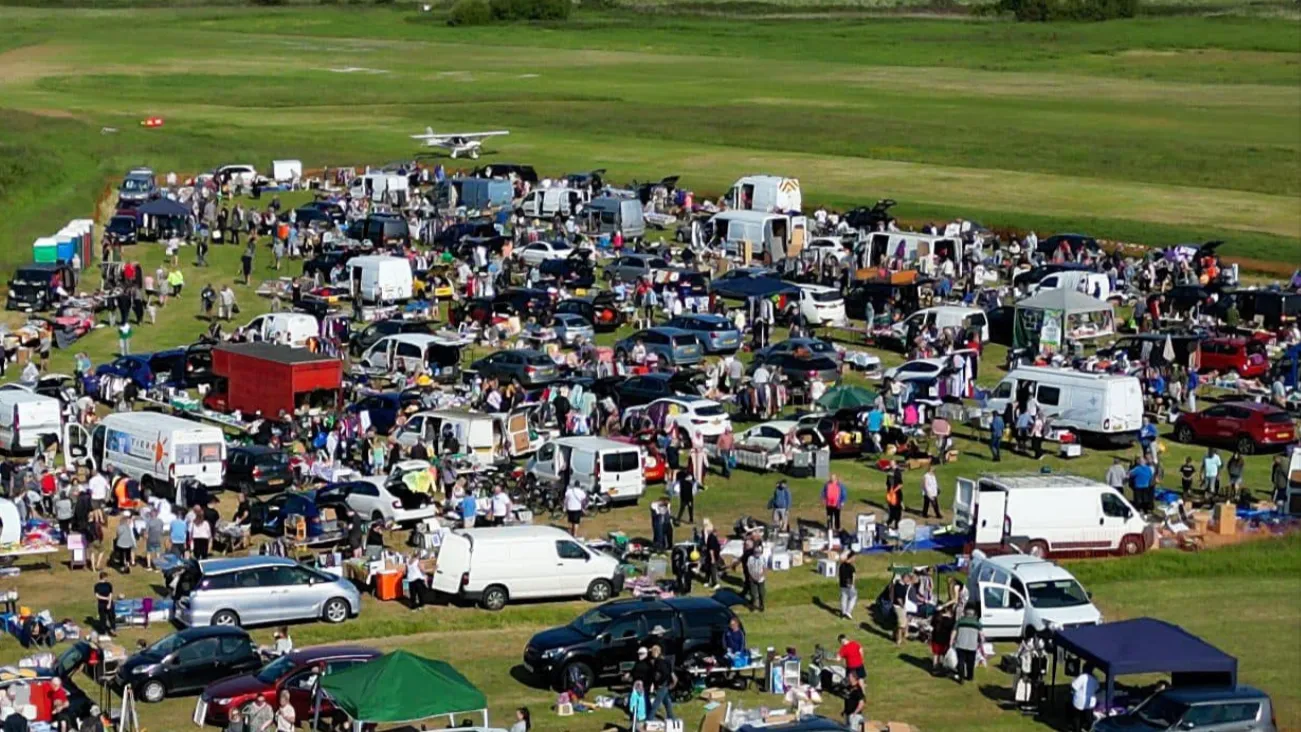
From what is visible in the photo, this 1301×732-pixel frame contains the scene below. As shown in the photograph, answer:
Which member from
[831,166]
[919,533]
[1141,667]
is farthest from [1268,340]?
[831,166]

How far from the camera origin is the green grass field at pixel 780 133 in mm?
34375

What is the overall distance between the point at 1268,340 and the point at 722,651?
3164cm

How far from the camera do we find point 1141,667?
2838 cm

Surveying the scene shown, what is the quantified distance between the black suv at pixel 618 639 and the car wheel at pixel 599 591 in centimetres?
382

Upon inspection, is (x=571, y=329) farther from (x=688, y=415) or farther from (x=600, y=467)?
(x=600, y=467)

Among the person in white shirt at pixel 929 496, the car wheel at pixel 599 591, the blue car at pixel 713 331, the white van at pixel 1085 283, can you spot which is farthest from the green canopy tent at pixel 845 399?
the white van at pixel 1085 283

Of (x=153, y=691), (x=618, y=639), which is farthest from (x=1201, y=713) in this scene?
(x=153, y=691)

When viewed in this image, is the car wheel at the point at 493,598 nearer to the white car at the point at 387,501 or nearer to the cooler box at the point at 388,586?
the cooler box at the point at 388,586

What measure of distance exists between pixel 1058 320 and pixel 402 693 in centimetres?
3440

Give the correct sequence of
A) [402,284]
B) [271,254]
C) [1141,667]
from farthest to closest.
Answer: [271,254], [402,284], [1141,667]

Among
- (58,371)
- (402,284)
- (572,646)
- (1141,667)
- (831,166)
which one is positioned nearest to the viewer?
(1141,667)

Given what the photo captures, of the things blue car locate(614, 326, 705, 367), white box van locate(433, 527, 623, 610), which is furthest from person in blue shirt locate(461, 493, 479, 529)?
blue car locate(614, 326, 705, 367)

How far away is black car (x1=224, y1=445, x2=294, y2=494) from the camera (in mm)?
42531

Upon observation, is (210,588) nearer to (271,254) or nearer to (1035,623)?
(1035,623)
